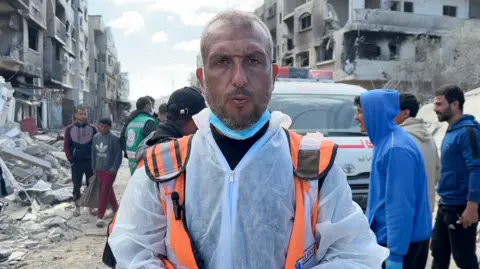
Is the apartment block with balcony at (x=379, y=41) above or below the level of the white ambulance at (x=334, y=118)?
above

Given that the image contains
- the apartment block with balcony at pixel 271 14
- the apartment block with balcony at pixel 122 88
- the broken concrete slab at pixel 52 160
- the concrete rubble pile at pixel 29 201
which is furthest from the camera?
the apartment block with balcony at pixel 122 88

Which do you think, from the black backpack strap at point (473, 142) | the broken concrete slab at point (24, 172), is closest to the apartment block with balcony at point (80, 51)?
the broken concrete slab at point (24, 172)

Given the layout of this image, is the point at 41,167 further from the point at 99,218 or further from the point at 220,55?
the point at 220,55

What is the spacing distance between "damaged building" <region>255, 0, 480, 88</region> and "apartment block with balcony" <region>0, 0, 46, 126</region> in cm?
1999

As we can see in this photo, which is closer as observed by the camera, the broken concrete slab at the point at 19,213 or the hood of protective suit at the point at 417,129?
the hood of protective suit at the point at 417,129

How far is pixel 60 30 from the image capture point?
104 feet

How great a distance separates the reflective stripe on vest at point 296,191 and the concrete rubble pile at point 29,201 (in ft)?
16.8

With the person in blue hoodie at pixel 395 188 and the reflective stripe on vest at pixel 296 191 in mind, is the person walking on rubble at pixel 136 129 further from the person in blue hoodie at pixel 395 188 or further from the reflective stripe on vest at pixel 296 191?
the reflective stripe on vest at pixel 296 191

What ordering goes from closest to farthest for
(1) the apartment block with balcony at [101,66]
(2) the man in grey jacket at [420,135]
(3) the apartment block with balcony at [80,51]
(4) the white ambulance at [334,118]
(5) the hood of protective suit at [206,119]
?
1. (5) the hood of protective suit at [206,119]
2. (2) the man in grey jacket at [420,135]
3. (4) the white ambulance at [334,118]
4. (3) the apartment block with balcony at [80,51]
5. (1) the apartment block with balcony at [101,66]

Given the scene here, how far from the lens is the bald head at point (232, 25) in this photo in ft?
4.94

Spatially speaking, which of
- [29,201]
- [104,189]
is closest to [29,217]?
[29,201]

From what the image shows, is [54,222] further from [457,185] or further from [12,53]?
[12,53]

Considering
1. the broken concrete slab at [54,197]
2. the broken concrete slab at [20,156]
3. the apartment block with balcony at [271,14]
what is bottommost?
the broken concrete slab at [54,197]

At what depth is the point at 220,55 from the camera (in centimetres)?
149
